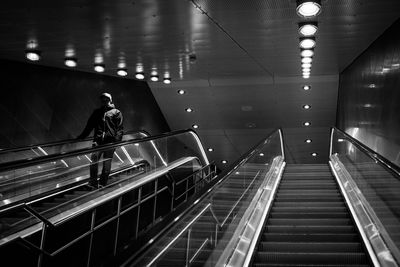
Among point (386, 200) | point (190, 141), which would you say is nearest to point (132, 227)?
point (386, 200)

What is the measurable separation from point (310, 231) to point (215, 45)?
4162 millimetres

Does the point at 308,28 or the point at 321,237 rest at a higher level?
the point at 308,28

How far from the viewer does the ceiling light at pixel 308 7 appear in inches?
218

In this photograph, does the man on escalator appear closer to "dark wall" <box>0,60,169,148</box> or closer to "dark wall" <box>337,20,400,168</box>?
"dark wall" <box>0,60,169,148</box>

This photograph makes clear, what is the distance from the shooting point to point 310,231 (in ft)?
19.2

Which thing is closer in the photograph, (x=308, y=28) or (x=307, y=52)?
(x=308, y=28)

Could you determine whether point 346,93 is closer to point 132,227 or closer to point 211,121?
point 211,121

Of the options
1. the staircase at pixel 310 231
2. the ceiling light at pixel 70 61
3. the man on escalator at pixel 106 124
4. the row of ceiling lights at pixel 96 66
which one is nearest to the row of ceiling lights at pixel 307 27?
the staircase at pixel 310 231

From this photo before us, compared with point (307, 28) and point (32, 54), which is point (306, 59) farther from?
point (32, 54)

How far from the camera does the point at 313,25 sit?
267 inches

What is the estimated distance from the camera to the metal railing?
488 centimetres

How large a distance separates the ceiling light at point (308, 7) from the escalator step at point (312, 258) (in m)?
2.93

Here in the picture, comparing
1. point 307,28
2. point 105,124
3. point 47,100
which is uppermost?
point 307,28

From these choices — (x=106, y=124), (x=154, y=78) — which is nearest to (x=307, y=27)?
(x=106, y=124)
